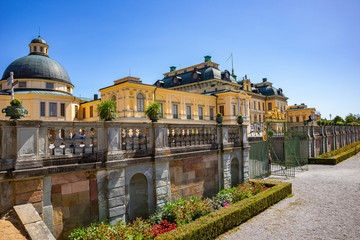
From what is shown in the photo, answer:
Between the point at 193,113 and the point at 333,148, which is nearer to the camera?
the point at 333,148

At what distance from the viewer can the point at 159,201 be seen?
8430 mm

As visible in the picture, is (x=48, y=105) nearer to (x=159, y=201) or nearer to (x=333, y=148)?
(x=159, y=201)

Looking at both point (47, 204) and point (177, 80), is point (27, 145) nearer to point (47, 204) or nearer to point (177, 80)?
point (47, 204)

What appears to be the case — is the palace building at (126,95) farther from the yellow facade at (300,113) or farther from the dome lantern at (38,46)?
the yellow facade at (300,113)

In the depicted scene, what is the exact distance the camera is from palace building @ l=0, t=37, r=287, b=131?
33.8m

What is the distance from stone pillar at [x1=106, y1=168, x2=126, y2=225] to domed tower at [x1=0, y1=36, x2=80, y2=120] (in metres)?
32.9

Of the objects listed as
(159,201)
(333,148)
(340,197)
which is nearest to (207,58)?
(333,148)

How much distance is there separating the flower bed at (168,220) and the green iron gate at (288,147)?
10427 millimetres

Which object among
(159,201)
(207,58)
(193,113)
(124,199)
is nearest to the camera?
(124,199)

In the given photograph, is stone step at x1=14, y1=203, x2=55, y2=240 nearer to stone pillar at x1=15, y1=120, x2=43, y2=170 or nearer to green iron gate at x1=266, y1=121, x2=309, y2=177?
stone pillar at x1=15, y1=120, x2=43, y2=170

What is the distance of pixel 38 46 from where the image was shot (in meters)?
40.2

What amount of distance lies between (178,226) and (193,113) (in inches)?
1442

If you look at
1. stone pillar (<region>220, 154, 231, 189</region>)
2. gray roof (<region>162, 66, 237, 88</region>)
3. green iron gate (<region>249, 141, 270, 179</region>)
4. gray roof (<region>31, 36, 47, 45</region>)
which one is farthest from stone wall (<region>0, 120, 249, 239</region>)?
gray roof (<region>31, 36, 47, 45</region>)

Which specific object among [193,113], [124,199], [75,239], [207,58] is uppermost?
[207,58]
